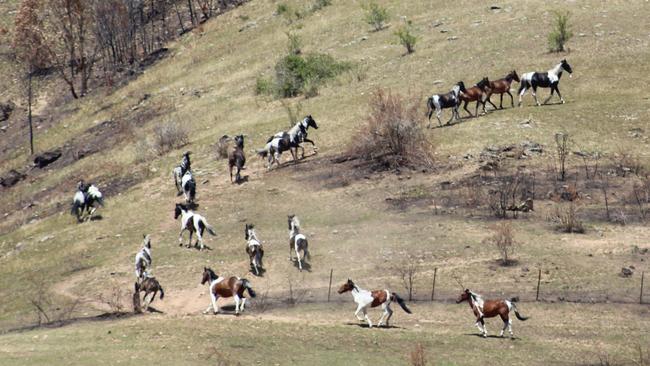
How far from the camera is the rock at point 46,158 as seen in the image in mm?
55031

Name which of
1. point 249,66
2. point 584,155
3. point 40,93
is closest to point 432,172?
point 584,155

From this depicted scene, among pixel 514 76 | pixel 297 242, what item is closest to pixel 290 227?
pixel 297 242

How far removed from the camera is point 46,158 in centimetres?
5516

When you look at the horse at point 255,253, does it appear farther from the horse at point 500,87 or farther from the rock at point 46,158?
the rock at point 46,158

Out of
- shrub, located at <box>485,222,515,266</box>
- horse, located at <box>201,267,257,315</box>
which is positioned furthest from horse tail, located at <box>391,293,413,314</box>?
shrub, located at <box>485,222,515,266</box>

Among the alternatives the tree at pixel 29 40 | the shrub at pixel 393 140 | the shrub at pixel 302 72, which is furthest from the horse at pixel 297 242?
the tree at pixel 29 40

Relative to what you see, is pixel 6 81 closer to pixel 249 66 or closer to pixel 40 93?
pixel 40 93

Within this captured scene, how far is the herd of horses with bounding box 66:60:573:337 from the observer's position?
24234 millimetres

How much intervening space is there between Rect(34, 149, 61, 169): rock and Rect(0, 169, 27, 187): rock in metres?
1.12

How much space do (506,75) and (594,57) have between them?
444 cm

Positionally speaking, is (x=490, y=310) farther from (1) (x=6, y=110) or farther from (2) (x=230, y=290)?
(1) (x=6, y=110)

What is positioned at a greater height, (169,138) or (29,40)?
(29,40)

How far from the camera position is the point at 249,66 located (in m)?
60.2

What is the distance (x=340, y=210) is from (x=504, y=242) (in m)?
7.47
